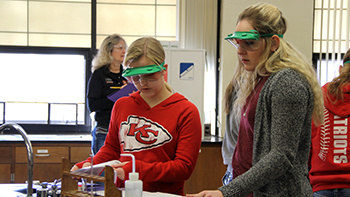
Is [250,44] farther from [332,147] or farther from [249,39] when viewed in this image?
[332,147]

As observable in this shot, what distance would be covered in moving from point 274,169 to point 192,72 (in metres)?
2.90

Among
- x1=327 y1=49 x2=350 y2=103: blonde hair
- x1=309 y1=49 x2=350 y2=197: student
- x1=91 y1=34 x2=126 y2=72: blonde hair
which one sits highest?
x1=91 y1=34 x2=126 y2=72: blonde hair

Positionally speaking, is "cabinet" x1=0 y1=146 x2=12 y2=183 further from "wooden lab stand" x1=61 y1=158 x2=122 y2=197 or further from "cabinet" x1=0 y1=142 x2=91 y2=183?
"wooden lab stand" x1=61 y1=158 x2=122 y2=197

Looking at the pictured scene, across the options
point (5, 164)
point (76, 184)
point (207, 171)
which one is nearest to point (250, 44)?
A: point (76, 184)

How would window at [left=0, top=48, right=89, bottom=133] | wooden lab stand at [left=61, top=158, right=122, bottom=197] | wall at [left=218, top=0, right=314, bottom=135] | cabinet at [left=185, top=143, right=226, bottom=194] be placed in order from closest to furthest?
wooden lab stand at [left=61, top=158, right=122, bottom=197] < cabinet at [left=185, top=143, right=226, bottom=194] < wall at [left=218, top=0, right=314, bottom=135] < window at [left=0, top=48, right=89, bottom=133]

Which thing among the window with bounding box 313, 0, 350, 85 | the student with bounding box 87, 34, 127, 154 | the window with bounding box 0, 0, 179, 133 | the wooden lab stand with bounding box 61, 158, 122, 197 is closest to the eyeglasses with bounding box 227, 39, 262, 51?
the wooden lab stand with bounding box 61, 158, 122, 197

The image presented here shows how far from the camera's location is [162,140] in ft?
4.39

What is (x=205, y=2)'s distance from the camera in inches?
177

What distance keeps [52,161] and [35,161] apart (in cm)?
18

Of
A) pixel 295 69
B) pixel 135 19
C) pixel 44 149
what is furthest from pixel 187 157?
pixel 135 19

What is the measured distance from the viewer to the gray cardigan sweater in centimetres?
97

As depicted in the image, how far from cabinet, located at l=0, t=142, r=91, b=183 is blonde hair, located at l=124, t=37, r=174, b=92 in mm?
2634

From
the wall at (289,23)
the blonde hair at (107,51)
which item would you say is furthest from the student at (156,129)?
the wall at (289,23)

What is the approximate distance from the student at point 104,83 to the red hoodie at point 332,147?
1.59 m
